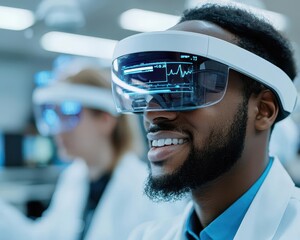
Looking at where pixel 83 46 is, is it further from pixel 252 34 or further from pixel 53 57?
pixel 252 34

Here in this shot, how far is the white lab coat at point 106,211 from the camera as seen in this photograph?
1336 mm

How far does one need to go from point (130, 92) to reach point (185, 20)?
0.18 m

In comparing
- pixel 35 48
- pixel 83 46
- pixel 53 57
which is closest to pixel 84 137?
pixel 83 46

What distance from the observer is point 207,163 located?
0.71 meters

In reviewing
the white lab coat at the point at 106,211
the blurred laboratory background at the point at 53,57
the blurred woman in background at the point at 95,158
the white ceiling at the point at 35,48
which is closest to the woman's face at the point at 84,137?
the blurred woman in background at the point at 95,158

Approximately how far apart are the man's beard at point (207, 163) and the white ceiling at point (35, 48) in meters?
2.15

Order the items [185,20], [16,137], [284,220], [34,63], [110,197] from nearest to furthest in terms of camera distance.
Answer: [284,220]
[185,20]
[110,197]
[16,137]
[34,63]

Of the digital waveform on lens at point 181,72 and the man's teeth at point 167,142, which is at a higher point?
the digital waveform on lens at point 181,72

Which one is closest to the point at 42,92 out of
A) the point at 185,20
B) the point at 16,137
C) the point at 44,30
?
the point at 44,30

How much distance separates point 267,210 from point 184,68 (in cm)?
26

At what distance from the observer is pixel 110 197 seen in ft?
4.62

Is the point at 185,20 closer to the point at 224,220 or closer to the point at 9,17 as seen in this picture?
the point at 224,220

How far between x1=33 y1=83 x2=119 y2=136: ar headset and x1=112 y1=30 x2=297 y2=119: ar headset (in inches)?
28.3

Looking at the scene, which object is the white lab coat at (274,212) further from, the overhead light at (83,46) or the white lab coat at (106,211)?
the overhead light at (83,46)
